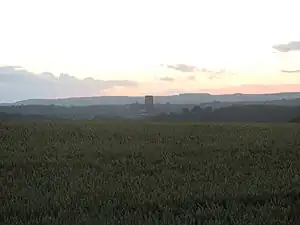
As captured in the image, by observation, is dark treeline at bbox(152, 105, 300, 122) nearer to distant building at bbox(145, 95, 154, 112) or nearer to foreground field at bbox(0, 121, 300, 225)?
distant building at bbox(145, 95, 154, 112)

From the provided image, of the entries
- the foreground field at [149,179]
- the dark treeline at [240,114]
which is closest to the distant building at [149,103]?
the dark treeline at [240,114]

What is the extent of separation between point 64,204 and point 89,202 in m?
0.41

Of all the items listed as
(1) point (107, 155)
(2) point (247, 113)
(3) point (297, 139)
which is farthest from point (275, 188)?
(2) point (247, 113)

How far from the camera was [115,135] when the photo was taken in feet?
57.6

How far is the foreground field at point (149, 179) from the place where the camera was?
22.4 feet

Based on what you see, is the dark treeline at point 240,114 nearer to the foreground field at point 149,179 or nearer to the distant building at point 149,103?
the distant building at point 149,103

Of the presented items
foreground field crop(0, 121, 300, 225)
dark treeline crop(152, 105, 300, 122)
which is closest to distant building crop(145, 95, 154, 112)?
dark treeline crop(152, 105, 300, 122)

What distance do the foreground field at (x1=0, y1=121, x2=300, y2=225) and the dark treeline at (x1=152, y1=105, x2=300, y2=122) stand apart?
45.4 m

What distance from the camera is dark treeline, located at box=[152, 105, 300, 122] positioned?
63.7 m

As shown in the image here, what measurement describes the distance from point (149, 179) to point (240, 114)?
65.7m

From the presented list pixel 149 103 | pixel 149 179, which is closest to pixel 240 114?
pixel 149 103

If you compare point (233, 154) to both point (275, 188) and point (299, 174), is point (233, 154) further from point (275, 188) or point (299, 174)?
point (275, 188)

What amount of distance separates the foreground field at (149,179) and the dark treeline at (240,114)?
4537cm

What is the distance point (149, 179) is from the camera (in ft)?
30.8
